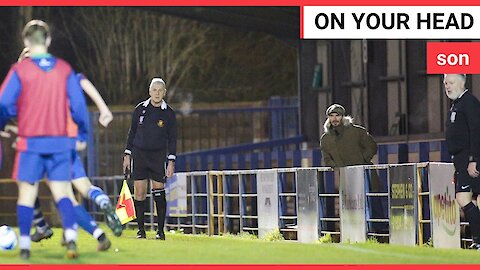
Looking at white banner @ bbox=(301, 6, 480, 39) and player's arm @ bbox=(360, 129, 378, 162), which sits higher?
white banner @ bbox=(301, 6, 480, 39)

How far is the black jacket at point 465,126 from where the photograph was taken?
62.5 ft

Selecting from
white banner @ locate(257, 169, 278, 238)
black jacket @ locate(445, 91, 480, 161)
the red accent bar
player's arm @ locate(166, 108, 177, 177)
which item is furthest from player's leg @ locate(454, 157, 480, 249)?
the red accent bar

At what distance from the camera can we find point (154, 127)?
21625 millimetres

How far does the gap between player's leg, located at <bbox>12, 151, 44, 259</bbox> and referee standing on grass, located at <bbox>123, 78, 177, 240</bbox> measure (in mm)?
5724

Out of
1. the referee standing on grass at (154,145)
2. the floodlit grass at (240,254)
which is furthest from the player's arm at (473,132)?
the referee standing on grass at (154,145)

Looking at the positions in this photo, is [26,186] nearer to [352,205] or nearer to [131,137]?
[131,137]

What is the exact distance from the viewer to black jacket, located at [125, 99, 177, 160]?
21.6m

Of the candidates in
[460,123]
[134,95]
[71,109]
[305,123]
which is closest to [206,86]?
[134,95]

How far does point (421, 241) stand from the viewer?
68.6 ft

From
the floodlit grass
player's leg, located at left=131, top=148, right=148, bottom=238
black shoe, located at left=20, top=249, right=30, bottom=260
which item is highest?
player's leg, located at left=131, top=148, right=148, bottom=238

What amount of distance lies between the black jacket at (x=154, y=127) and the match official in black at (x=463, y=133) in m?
3.75

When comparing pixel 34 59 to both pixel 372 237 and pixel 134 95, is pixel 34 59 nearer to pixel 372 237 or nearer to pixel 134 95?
pixel 372 237

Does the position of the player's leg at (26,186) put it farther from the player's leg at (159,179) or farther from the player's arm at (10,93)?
the player's leg at (159,179)

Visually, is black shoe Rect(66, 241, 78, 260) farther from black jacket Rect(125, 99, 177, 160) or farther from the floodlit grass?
black jacket Rect(125, 99, 177, 160)
